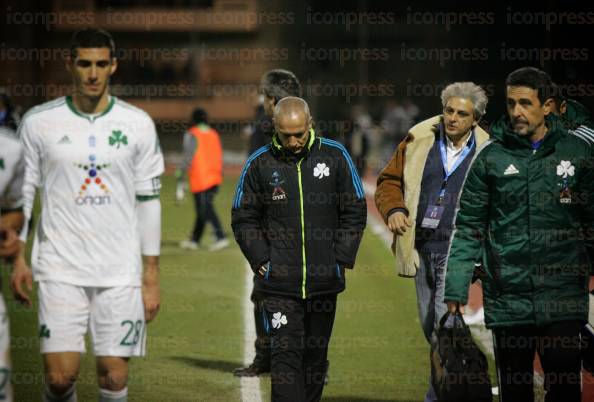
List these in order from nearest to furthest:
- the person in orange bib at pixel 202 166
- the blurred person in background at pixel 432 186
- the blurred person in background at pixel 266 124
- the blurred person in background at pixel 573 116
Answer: the blurred person in background at pixel 573 116
the blurred person in background at pixel 432 186
the blurred person in background at pixel 266 124
the person in orange bib at pixel 202 166

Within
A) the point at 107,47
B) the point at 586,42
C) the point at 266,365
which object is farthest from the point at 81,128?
the point at 586,42

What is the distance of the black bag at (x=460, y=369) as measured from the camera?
6199mm

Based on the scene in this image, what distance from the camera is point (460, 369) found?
6203mm

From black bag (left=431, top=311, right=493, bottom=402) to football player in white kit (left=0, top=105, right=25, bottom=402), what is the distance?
7.77 feet

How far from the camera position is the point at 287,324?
7133 millimetres

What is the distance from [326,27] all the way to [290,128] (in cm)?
4789

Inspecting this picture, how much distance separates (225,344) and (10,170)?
546 centimetres

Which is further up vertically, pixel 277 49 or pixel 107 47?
pixel 277 49

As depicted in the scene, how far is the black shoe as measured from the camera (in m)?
9.34

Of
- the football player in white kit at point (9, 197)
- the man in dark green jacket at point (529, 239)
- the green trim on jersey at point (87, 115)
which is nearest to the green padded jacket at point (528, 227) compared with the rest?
the man in dark green jacket at point (529, 239)

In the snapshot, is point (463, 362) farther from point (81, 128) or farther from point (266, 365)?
point (266, 365)

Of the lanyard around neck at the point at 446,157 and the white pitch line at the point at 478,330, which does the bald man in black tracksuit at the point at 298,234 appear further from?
the white pitch line at the point at 478,330

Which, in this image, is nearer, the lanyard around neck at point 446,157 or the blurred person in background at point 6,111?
the lanyard around neck at point 446,157

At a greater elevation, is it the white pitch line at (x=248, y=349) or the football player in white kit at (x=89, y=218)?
the football player in white kit at (x=89, y=218)
